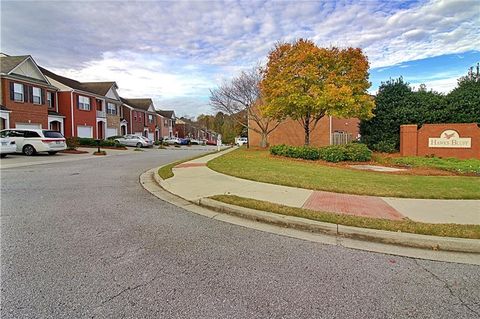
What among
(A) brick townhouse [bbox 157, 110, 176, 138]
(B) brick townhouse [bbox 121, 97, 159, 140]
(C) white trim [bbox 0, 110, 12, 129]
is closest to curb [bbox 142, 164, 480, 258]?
(C) white trim [bbox 0, 110, 12, 129]

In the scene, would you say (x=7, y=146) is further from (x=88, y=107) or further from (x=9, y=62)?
(x=88, y=107)

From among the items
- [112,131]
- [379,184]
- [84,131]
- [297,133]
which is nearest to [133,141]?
[84,131]

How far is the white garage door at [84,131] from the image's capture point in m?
33.5

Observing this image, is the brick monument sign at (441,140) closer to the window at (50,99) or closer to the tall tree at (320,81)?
the tall tree at (320,81)

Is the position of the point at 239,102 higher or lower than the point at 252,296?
higher

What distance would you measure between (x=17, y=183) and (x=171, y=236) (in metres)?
7.47

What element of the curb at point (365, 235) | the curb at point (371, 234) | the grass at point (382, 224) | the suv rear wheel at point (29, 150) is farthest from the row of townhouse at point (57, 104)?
the grass at point (382, 224)

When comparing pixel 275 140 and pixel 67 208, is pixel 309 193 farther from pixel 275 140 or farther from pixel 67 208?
pixel 275 140

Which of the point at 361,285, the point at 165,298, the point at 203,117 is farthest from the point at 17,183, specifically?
the point at 203,117

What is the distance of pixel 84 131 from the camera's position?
34.3 metres

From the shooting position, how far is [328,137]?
96.7ft

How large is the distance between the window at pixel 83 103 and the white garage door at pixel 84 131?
2.19 m

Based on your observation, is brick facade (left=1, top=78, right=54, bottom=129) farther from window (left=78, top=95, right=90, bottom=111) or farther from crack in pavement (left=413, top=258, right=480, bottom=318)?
crack in pavement (left=413, top=258, right=480, bottom=318)

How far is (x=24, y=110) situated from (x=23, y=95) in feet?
4.33
